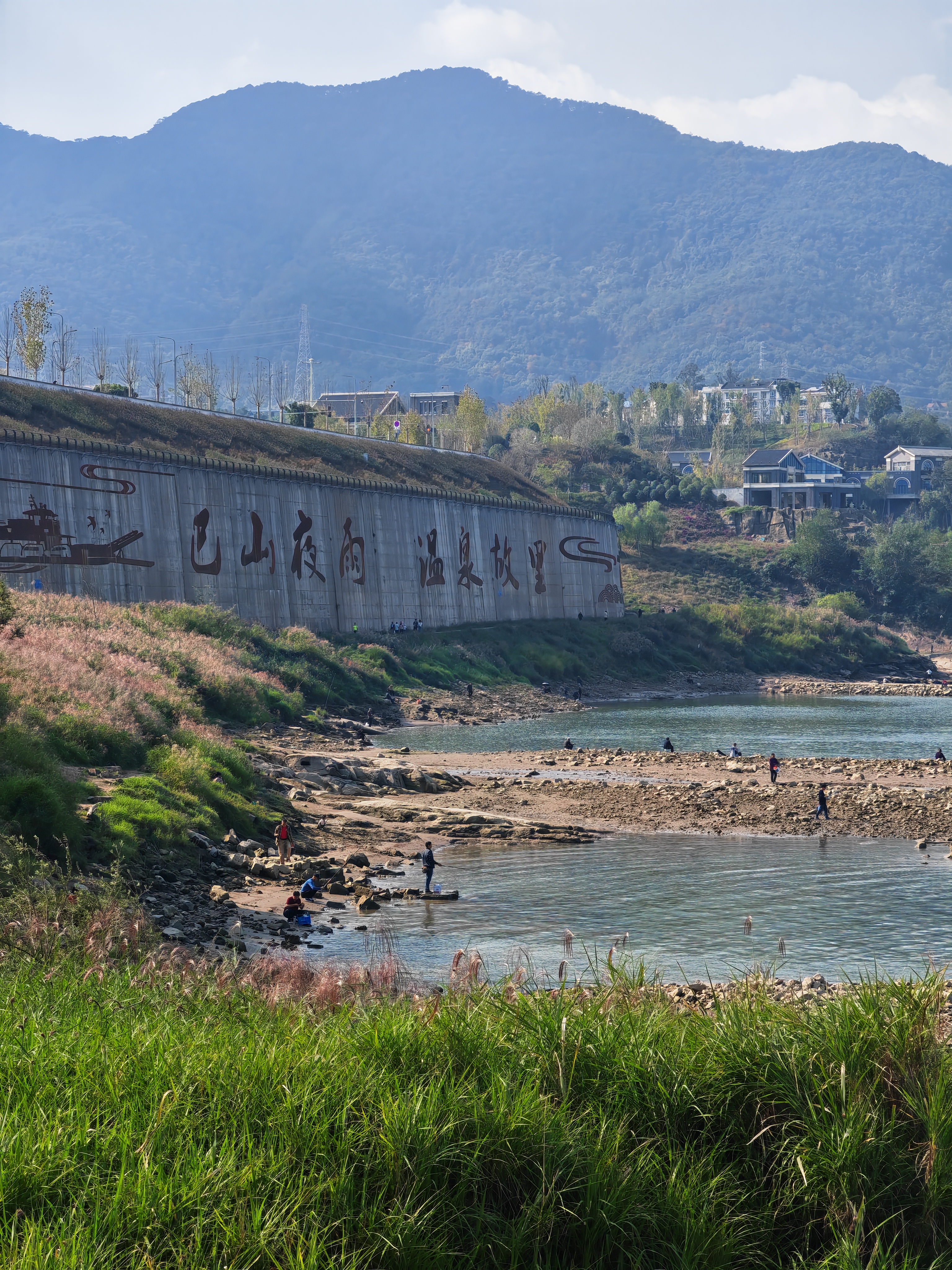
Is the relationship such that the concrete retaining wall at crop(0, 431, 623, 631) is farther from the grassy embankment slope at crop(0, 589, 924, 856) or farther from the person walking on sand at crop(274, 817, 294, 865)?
the person walking on sand at crop(274, 817, 294, 865)

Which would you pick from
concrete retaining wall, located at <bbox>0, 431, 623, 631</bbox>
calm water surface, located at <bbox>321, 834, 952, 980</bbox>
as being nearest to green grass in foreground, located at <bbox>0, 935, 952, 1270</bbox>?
calm water surface, located at <bbox>321, 834, 952, 980</bbox>

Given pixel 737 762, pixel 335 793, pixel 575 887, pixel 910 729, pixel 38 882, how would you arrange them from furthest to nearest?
pixel 910 729 < pixel 737 762 < pixel 335 793 < pixel 575 887 < pixel 38 882

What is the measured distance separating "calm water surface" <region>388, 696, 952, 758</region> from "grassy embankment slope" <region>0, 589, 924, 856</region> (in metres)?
6.57

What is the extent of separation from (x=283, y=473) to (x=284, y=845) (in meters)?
A: 48.3

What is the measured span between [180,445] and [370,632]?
60.2 ft

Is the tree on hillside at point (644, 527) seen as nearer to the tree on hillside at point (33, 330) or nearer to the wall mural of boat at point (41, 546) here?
the tree on hillside at point (33, 330)

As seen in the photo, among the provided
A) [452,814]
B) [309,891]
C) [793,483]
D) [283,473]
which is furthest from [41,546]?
[793,483]

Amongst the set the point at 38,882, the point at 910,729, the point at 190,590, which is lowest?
the point at 910,729

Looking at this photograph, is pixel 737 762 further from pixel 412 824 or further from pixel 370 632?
pixel 370 632

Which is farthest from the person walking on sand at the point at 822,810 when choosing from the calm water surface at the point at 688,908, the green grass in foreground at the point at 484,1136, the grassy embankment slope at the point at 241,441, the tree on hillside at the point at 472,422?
the tree on hillside at the point at 472,422

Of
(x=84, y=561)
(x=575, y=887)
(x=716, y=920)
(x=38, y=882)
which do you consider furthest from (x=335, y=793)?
(x=84, y=561)

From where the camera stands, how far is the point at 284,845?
24.7 metres

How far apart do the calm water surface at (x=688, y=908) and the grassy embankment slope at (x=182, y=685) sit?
5170 mm

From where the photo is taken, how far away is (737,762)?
146ft
